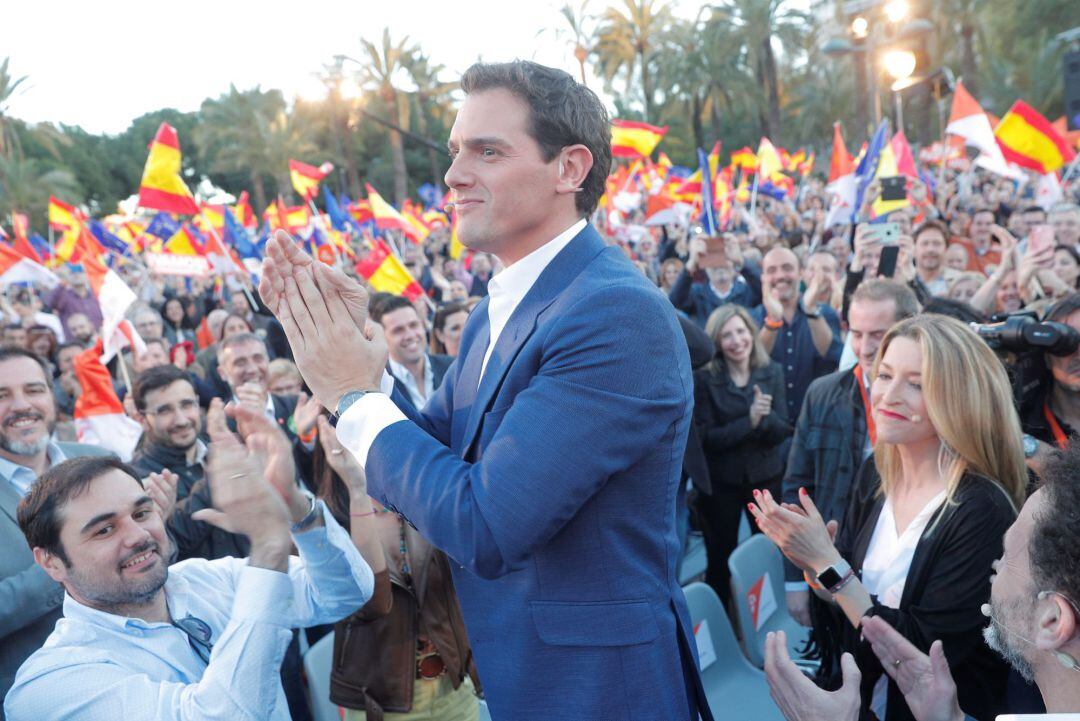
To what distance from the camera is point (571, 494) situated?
1406 mm

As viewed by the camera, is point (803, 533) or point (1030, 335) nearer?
point (803, 533)

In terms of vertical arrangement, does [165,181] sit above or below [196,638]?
above

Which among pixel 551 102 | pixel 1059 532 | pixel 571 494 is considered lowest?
pixel 1059 532

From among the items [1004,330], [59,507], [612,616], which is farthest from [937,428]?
[59,507]

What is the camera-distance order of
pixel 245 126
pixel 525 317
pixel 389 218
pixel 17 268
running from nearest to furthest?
pixel 525 317 → pixel 17 268 → pixel 389 218 → pixel 245 126

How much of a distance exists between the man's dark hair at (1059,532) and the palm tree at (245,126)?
38.2m

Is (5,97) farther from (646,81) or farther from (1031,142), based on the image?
(1031,142)

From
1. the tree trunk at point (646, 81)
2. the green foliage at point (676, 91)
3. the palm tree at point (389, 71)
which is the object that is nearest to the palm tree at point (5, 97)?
the green foliage at point (676, 91)

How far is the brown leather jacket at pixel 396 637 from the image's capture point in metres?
2.75

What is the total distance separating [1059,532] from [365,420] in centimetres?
118

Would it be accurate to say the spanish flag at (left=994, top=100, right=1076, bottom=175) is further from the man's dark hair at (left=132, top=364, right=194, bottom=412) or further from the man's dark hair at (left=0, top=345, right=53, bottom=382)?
the man's dark hair at (left=0, top=345, right=53, bottom=382)

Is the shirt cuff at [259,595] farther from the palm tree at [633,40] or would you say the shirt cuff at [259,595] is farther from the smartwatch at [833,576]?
the palm tree at [633,40]

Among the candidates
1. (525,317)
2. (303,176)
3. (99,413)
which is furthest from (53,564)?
(303,176)

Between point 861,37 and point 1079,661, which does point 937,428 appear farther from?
point 861,37
